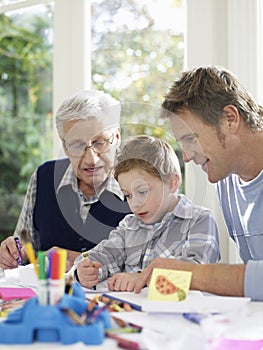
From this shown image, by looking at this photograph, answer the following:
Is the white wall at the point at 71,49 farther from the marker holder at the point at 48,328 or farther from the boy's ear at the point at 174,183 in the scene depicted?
the marker holder at the point at 48,328

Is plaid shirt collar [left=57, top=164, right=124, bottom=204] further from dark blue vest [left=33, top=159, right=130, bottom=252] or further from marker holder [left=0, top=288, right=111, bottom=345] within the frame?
marker holder [left=0, top=288, right=111, bottom=345]

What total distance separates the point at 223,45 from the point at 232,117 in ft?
1.87

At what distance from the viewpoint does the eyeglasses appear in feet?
6.77

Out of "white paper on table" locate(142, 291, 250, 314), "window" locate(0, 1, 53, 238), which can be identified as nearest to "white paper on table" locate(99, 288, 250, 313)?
"white paper on table" locate(142, 291, 250, 314)

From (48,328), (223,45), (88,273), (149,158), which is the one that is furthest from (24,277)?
(223,45)

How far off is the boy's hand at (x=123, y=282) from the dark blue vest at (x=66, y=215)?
42 cm

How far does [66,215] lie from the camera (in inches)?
90.1

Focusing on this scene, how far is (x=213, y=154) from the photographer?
1.77m

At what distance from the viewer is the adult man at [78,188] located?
207cm

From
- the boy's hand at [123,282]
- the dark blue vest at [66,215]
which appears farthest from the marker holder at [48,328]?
the dark blue vest at [66,215]

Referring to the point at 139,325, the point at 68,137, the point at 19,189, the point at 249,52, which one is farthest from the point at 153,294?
the point at 19,189

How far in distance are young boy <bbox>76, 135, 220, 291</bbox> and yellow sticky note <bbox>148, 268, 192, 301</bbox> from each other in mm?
377

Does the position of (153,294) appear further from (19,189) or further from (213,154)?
(19,189)

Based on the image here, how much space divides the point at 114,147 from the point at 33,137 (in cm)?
247
